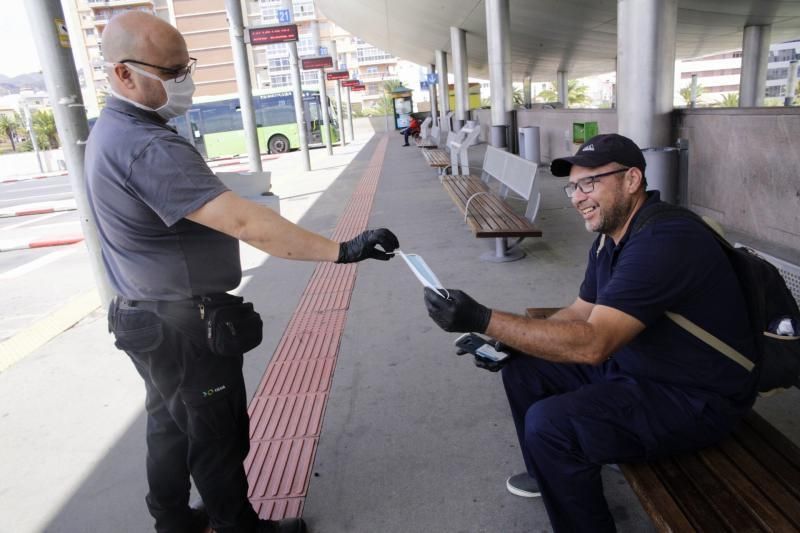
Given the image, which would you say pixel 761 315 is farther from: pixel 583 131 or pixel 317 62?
pixel 317 62

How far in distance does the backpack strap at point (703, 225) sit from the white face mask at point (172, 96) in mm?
1590

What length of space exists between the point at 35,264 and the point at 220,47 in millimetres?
74339

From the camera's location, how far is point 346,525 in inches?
93.2

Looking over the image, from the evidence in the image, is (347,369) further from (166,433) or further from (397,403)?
(166,433)

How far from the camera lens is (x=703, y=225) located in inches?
71.0

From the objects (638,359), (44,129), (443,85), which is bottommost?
(638,359)

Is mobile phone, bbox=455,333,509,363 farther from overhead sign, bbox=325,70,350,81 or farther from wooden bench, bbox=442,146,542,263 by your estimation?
overhead sign, bbox=325,70,350,81

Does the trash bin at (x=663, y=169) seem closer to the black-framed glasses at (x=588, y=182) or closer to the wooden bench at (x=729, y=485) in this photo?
the black-framed glasses at (x=588, y=182)

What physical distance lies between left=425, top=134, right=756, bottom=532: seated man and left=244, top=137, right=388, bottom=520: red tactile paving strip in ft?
3.96

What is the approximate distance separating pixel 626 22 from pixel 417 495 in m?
5.14

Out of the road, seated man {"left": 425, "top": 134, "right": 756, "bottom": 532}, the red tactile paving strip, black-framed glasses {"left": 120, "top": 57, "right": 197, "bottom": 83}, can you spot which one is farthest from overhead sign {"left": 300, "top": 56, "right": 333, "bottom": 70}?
seated man {"left": 425, "top": 134, "right": 756, "bottom": 532}

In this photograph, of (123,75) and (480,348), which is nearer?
(123,75)

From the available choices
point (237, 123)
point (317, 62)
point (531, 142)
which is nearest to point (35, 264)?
point (531, 142)

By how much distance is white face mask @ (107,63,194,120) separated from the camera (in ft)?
6.30
